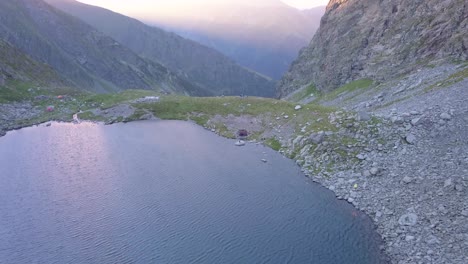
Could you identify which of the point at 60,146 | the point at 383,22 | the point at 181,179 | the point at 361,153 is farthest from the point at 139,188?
the point at 383,22

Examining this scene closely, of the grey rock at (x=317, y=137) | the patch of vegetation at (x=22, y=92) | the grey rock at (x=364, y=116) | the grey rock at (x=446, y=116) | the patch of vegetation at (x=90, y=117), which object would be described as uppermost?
the grey rock at (x=446, y=116)

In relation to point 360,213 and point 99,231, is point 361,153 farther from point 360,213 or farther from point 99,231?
point 99,231

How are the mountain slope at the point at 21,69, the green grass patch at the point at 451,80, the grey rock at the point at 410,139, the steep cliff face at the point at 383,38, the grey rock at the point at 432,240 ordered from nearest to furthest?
the grey rock at the point at 432,240, the grey rock at the point at 410,139, the green grass patch at the point at 451,80, the steep cliff face at the point at 383,38, the mountain slope at the point at 21,69

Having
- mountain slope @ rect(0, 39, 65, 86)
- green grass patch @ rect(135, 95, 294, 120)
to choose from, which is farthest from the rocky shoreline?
mountain slope @ rect(0, 39, 65, 86)

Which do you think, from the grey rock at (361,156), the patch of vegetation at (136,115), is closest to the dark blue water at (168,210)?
the grey rock at (361,156)

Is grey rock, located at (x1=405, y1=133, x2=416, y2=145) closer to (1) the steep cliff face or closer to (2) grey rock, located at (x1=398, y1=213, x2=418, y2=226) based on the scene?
(2) grey rock, located at (x1=398, y1=213, x2=418, y2=226)

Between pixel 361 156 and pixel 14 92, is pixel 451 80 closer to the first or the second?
pixel 361 156

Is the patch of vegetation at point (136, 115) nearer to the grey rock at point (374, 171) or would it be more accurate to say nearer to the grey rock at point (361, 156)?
the grey rock at point (361, 156)
